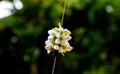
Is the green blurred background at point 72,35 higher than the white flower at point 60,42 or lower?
higher

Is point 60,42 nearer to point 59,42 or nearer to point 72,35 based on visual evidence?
point 59,42

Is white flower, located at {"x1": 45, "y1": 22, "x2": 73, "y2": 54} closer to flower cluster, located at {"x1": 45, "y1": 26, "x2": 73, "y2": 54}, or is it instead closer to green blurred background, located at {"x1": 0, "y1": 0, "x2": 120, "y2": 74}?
flower cluster, located at {"x1": 45, "y1": 26, "x2": 73, "y2": 54}

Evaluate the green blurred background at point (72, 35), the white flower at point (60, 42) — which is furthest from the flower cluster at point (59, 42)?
the green blurred background at point (72, 35)

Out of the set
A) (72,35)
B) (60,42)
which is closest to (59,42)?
(60,42)

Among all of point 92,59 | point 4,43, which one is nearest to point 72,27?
point 92,59

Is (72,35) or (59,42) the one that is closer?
(59,42)

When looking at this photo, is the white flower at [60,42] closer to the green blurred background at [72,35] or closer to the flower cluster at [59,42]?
the flower cluster at [59,42]

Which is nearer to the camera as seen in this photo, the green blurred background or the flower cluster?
the flower cluster

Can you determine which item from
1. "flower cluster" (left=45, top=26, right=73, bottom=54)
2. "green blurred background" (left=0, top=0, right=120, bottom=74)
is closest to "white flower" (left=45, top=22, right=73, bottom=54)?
"flower cluster" (left=45, top=26, right=73, bottom=54)

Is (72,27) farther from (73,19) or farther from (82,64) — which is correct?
(82,64)
